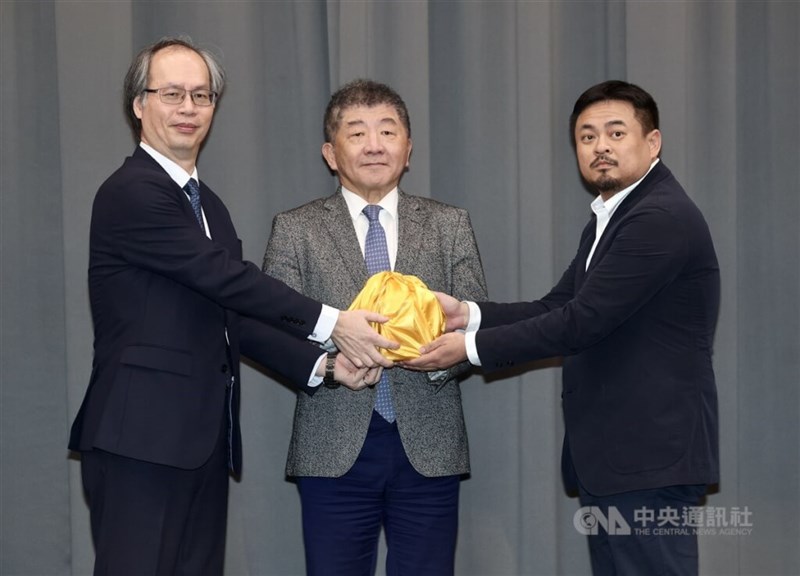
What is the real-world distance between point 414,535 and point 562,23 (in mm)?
1876

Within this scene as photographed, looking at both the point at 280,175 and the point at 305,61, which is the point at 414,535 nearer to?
the point at 280,175

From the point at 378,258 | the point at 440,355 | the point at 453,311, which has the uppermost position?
the point at 378,258

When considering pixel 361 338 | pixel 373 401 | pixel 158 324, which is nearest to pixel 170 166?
pixel 158 324

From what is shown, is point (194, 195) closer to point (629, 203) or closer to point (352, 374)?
point (352, 374)

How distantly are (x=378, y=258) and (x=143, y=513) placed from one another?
37.7 inches

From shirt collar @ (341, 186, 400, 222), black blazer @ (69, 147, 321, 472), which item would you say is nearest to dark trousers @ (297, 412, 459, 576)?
black blazer @ (69, 147, 321, 472)

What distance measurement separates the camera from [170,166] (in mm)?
2316

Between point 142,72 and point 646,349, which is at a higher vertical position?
point 142,72

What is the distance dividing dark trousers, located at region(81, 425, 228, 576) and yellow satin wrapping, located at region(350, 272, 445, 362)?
0.60 meters

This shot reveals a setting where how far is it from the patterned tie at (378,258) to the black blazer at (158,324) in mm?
396

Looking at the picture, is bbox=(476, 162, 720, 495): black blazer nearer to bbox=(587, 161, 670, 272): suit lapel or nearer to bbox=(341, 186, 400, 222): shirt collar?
bbox=(587, 161, 670, 272): suit lapel

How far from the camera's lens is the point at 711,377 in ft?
7.66

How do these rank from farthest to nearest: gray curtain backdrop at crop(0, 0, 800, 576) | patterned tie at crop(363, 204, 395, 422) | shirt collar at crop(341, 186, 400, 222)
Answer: gray curtain backdrop at crop(0, 0, 800, 576)
shirt collar at crop(341, 186, 400, 222)
patterned tie at crop(363, 204, 395, 422)

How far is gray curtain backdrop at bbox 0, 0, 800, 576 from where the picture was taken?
312cm
